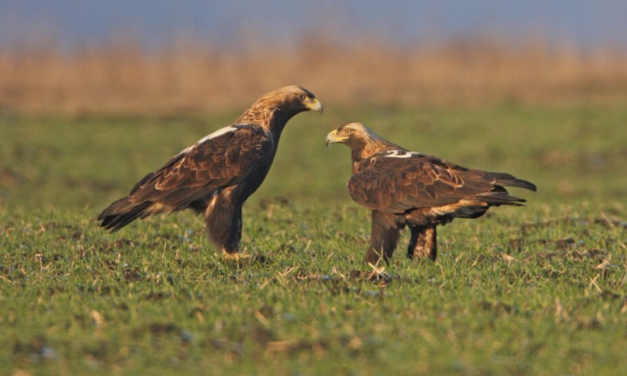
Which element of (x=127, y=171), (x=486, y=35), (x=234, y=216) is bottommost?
(x=127, y=171)

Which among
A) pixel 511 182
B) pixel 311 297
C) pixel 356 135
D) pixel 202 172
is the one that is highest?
pixel 356 135

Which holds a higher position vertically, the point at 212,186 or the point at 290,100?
the point at 290,100

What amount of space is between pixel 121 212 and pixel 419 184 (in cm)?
245

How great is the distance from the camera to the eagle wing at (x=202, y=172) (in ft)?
26.3

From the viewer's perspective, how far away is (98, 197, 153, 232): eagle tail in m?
8.03

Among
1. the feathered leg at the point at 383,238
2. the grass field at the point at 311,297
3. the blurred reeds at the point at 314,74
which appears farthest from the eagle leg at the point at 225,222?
the blurred reeds at the point at 314,74

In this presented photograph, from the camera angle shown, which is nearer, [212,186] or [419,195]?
[419,195]

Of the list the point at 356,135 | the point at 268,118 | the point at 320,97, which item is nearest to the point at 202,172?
the point at 268,118

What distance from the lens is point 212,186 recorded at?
8039 mm

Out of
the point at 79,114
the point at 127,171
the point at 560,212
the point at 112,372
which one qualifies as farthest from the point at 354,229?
the point at 79,114

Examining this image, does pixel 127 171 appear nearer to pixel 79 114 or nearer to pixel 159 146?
pixel 159 146

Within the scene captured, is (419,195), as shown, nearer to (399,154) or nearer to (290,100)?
(399,154)

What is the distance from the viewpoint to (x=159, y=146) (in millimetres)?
21688

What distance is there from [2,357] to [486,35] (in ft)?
92.9
